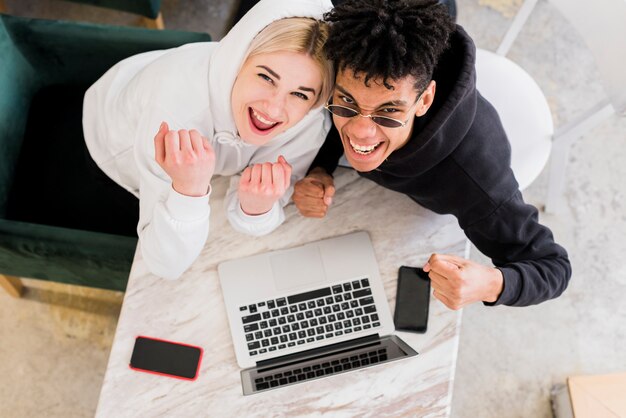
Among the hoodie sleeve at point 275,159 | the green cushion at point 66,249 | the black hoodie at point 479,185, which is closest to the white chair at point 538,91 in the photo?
the black hoodie at point 479,185

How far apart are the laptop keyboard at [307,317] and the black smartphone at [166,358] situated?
0.13 metres

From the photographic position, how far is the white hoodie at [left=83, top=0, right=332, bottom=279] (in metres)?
1.22

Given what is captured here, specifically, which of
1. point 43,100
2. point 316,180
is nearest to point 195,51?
point 316,180

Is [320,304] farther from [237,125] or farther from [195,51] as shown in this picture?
[195,51]

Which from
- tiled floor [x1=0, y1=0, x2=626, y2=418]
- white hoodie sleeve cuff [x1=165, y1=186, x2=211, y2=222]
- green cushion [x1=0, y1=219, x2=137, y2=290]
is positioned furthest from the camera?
tiled floor [x1=0, y1=0, x2=626, y2=418]

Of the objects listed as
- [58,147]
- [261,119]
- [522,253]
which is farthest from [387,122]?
[58,147]

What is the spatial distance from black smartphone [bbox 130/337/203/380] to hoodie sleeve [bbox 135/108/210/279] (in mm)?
164

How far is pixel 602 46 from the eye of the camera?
5.26 ft

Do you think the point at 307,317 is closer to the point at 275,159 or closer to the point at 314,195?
the point at 314,195

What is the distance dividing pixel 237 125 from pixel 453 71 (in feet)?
1.54

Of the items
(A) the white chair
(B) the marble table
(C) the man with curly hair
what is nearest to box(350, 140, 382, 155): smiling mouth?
(C) the man with curly hair

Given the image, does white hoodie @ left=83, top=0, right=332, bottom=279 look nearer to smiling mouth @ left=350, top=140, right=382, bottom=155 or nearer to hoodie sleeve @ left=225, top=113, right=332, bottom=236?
hoodie sleeve @ left=225, top=113, right=332, bottom=236

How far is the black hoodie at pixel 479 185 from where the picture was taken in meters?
1.23

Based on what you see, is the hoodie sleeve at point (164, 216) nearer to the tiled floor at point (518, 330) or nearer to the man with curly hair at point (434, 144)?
the man with curly hair at point (434, 144)
